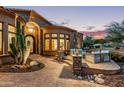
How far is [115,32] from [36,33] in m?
1.61

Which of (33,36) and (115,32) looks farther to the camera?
(33,36)

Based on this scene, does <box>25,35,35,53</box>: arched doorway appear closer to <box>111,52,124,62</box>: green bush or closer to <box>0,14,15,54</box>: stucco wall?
<box>0,14,15,54</box>: stucco wall

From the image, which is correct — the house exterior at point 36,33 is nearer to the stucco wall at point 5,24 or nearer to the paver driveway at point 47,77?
the stucco wall at point 5,24

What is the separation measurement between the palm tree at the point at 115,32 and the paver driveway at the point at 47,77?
1.02 metres

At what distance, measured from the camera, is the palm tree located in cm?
701

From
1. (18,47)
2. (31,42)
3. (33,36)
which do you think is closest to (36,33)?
(33,36)

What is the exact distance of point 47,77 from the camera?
7.09 meters

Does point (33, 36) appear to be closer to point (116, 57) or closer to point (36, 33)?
point (36, 33)

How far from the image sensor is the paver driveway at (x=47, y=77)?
22.8ft

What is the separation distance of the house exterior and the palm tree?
59cm

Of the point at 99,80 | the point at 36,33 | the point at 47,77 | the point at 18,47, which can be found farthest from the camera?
the point at 18,47

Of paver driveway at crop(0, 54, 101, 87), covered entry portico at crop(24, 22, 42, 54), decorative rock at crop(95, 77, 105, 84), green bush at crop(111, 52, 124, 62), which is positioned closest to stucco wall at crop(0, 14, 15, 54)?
covered entry portico at crop(24, 22, 42, 54)

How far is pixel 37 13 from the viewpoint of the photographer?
7133 millimetres
